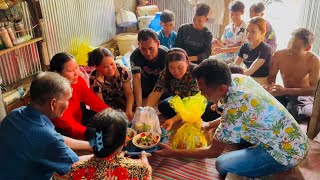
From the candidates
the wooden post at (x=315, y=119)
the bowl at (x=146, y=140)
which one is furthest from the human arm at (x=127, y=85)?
the wooden post at (x=315, y=119)

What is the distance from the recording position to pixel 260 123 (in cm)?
189

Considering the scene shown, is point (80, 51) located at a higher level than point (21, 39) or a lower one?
lower

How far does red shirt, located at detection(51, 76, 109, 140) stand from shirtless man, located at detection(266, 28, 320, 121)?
1945mm

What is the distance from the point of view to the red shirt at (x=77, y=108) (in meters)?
2.51

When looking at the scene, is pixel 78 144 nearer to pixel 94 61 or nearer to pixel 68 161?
pixel 68 161

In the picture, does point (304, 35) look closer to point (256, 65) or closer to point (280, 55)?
point (280, 55)

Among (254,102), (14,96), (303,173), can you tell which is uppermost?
(254,102)

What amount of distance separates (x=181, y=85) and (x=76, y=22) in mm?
2386

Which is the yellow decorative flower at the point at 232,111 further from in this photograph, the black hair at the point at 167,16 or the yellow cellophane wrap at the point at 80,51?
the yellow cellophane wrap at the point at 80,51

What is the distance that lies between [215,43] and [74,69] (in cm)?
320

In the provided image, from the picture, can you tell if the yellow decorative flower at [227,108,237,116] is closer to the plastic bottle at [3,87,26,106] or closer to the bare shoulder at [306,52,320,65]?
the bare shoulder at [306,52,320,65]

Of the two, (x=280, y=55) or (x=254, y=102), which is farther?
(x=280, y=55)

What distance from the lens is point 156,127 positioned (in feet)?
8.16

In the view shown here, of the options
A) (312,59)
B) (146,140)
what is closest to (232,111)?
(146,140)
